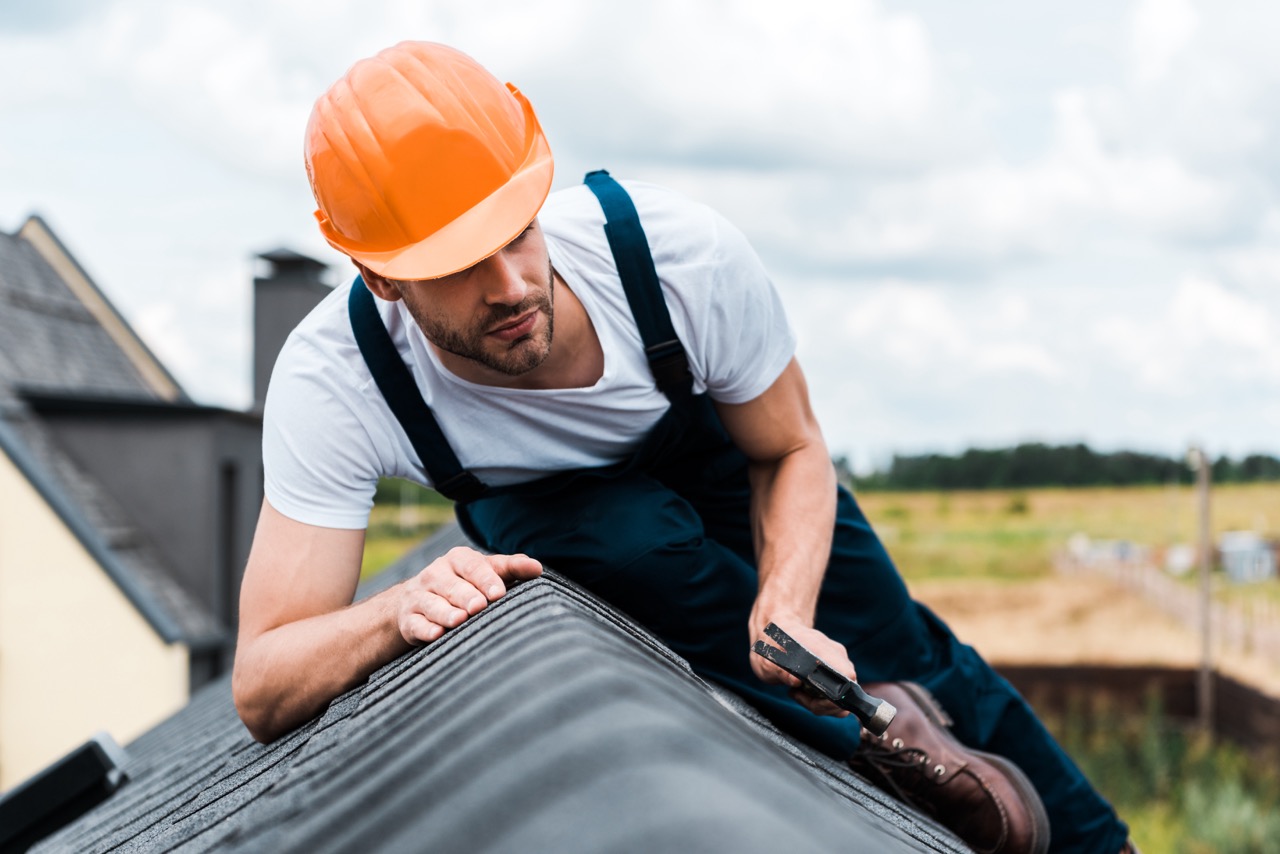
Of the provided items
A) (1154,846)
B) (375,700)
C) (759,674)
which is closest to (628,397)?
(759,674)

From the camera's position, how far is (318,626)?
1877mm

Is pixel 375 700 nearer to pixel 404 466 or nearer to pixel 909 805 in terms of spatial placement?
pixel 404 466

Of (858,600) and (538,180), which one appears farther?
(858,600)

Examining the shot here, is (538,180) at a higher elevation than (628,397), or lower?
higher

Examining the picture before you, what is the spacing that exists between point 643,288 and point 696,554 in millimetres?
510

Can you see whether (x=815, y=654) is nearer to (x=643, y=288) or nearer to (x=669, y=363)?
(x=669, y=363)

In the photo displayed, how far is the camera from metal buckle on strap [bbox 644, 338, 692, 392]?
2174mm

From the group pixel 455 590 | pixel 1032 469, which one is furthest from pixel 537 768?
pixel 1032 469

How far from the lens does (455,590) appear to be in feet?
5.37

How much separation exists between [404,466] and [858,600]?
1.03 metres

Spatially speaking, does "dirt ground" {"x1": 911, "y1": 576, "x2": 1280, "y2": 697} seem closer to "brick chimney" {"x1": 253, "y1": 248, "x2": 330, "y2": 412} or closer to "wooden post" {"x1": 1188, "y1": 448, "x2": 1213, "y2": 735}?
"wooden post" {"x1": 1188, "y1": 448, "x2": 1213, "y2": 735}

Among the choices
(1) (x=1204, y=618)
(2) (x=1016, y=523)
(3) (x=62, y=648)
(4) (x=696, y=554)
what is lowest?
(2) (x=1016, y=523)

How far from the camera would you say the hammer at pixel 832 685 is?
1.82 metres

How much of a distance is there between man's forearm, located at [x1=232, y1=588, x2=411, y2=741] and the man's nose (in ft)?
1.69
